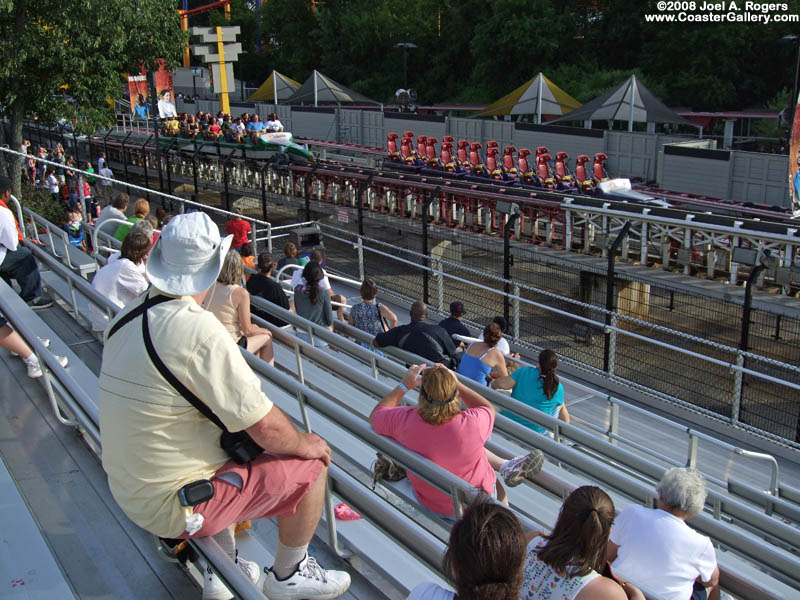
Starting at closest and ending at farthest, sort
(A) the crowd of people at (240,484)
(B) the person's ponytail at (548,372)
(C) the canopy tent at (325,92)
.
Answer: (A) the crowd of people at (240,484) < (B) the person's ponytail at (548,372) < (C) the canopy tent at (325,92)

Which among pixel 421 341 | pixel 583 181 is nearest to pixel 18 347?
pixel 421 341

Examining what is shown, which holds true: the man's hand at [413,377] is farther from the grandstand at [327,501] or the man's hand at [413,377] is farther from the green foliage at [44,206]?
the green foliage at [44,206]

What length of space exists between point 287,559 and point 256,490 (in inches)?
14.5

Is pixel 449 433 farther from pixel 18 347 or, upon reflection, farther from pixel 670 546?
pixel 18 347

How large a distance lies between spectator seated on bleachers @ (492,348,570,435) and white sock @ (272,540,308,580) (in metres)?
3.46

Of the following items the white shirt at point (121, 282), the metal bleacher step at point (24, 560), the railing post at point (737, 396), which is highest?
the white shirt at point (121, 282)

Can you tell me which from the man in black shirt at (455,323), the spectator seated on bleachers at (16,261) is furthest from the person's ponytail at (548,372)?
the spectator seated on bleachers at (16,261)

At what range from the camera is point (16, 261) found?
257 inches

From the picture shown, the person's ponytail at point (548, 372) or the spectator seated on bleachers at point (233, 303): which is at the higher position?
the spectator seated on bleachers at point (233, 303)

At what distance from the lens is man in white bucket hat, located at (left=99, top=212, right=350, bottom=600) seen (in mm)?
2381

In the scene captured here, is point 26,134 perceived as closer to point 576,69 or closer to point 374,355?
point 576,69

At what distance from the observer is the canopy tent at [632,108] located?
2423 centimetres

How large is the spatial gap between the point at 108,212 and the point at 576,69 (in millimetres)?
36010

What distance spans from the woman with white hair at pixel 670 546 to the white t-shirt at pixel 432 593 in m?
1.42
